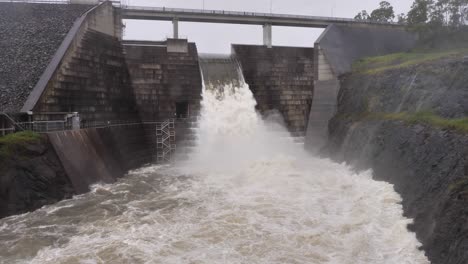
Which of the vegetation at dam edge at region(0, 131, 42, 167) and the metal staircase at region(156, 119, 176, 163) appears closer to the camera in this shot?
the vegetation at dam edge at region(0, 131, 42, 167)

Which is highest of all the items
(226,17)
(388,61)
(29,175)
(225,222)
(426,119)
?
(226,17)

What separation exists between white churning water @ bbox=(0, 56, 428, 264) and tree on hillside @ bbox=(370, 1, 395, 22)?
1087 inches

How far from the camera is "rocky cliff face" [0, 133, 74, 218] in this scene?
1066 centimetres

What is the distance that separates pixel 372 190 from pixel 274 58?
44.3 feet

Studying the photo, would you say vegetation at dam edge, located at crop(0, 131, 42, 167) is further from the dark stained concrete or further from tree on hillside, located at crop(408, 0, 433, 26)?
tree on hillside, located at crop(408, 0, 433, 26)

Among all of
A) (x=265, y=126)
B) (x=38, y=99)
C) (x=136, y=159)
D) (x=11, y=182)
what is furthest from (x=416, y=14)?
(x=11, y=182)

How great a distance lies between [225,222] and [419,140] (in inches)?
245

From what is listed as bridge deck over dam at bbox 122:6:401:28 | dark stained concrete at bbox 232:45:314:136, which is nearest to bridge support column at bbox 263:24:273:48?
bridge deck over dam at bbox 122:6:401:28

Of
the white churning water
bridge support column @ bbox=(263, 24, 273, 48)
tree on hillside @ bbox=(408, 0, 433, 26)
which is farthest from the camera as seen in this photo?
bridge support column @ bbox=(263, 24, 273, 48)

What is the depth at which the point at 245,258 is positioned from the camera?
320 inches

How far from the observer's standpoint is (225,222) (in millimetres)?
10266

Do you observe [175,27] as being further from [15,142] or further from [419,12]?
[15,142]

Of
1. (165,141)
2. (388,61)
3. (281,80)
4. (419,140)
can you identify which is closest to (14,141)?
(165,141)

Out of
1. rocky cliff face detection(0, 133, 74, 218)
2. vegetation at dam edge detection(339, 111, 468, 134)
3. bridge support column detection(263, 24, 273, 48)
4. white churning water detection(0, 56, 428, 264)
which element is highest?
bridge support column detection(263, 24, 273, 48)
